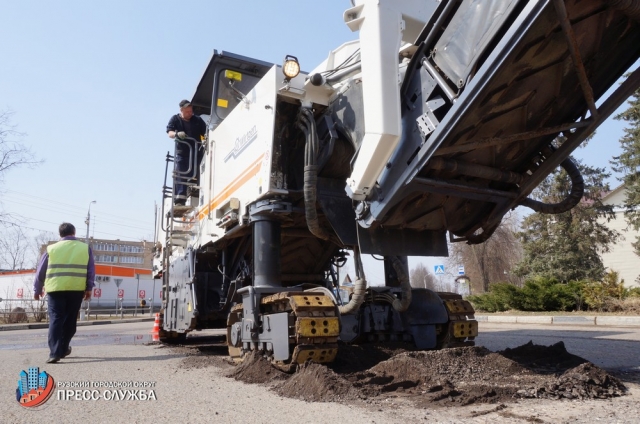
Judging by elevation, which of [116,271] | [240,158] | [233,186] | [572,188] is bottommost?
[572,188]

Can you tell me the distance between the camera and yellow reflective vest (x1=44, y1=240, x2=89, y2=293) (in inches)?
255

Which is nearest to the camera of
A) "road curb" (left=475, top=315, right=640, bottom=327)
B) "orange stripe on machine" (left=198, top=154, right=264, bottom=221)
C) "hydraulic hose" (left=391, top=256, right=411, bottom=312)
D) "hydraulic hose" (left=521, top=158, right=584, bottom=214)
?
"hydraulic hose" (left=521, top=158, right=584, bottom=214)

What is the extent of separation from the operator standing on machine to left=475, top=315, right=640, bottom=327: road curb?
9339 millimetres

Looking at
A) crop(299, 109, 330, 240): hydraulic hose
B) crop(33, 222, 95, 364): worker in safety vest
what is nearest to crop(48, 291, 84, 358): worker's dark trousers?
crop(33, 222, 95, 364): worker in safety vest

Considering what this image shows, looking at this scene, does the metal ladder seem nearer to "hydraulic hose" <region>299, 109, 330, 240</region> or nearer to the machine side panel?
the machine side panel

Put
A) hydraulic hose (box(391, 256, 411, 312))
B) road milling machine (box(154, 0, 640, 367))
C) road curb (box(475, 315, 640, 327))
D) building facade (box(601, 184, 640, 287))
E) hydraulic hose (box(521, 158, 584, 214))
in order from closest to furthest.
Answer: road milling machine (box(154, 0, 640, 367)) → hydraulic hose (box(521, 158, 584, 214)) → hydraulic hose (box(391, 256, 411, 312)) → road curb (box(475, 315, 640, 327)) → building facade (box(601, 184, 640, 287))

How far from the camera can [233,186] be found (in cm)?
600

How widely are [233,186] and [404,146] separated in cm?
259

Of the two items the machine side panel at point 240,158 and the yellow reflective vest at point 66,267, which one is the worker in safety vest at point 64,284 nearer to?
the yellow reflective vest at point 66,267

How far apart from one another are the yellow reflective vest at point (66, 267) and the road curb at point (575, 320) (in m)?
10.6

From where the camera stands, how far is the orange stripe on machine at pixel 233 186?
5406mm

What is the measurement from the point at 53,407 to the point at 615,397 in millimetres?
3888

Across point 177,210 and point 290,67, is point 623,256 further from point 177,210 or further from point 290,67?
point 290,67

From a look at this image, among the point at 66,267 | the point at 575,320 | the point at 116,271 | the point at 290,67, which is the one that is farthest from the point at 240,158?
the point at 116,271
